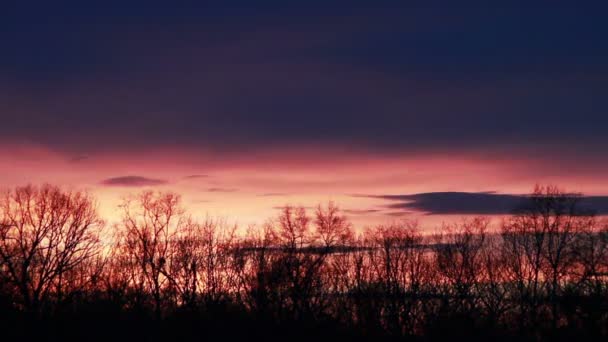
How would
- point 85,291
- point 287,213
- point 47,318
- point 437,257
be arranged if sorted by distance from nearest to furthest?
point 47,318 < point 85,291 < point 287,213 < point 437,257

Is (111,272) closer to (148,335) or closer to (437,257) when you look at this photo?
(148,335)

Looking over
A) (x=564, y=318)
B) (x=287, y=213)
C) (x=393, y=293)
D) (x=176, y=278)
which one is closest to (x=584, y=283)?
(x=564, y=318)

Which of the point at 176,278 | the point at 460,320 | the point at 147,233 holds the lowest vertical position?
the point at 460,320

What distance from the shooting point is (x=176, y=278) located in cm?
7438

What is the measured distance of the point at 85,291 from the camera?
70.4 meters

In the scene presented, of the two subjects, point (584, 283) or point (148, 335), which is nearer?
point (148, 335)

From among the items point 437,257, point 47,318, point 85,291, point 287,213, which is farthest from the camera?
point 437,257

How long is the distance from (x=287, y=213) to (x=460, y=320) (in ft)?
69.4

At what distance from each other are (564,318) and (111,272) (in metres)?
45.5

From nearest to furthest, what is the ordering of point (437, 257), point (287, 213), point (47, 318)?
point (47, 318)
point (287, 213)
point (437, 257)

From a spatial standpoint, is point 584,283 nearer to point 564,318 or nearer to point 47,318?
point 564,318

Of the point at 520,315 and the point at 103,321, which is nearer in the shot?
A: the point at 103,321

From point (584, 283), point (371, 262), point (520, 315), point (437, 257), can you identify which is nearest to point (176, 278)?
point (371, 262)

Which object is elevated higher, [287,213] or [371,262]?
[287,213]
